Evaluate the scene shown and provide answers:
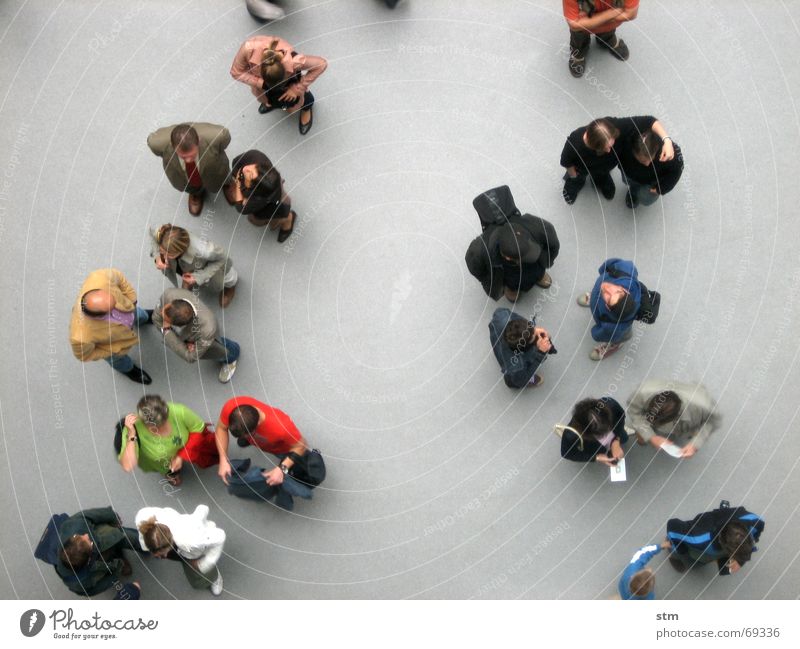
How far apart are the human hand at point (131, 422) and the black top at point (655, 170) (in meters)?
6.11

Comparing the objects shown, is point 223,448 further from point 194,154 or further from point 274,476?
point 194,154

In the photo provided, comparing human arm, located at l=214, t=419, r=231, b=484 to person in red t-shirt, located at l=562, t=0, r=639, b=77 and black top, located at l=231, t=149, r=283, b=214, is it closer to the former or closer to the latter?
black top, located at l=231, t=149, r=283, b=214

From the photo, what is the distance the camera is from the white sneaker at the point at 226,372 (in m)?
10.0

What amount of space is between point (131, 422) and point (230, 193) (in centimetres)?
289

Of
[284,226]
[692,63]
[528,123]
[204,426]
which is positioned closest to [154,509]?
[204,426]

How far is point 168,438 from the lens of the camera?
29.7 ft

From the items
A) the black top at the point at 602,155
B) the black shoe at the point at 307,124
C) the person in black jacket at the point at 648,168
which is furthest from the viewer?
the black shoe at the point at 307,124

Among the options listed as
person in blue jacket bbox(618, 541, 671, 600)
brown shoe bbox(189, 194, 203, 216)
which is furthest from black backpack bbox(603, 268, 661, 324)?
brown shoe bbox(189, 194, 203, 216)

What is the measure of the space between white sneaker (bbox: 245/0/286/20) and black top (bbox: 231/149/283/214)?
7.26ft

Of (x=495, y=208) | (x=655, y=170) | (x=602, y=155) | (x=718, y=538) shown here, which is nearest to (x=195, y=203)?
(x=495, y=208)

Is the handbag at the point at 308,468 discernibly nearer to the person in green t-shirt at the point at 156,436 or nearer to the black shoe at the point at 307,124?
the person in green t-shirt at the point at 156,436

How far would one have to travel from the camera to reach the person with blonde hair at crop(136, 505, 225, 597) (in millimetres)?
8789

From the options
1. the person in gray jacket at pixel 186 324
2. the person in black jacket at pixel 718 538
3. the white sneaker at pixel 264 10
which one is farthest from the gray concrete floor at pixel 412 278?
the person in gray jacket at pixel 186 324

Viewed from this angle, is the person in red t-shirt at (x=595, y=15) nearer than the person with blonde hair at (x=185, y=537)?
No
